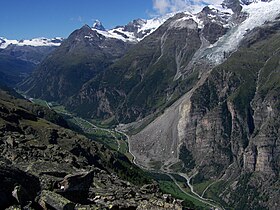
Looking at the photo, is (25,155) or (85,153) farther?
(85,153)

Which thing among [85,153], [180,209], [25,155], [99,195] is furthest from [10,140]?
[85,153]

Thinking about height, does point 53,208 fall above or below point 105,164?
above

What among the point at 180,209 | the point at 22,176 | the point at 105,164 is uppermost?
the point at 22,176

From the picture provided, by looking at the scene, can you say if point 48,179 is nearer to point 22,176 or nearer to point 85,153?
point 22,176

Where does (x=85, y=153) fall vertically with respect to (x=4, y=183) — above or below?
below

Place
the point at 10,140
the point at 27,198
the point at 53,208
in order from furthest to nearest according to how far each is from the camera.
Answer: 1. the point at 10,140
2. the point at 27,198
3. the point at 53,208

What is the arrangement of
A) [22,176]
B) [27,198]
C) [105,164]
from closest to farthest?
1. [27,198]
2. [22,176]
3. [105,164]

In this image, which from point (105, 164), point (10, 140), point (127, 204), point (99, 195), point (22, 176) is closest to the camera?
point (22, 176)

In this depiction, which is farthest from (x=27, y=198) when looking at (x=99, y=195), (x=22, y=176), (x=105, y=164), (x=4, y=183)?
(x=105, y=164)

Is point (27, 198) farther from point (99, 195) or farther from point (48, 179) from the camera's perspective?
point (99, 195)
